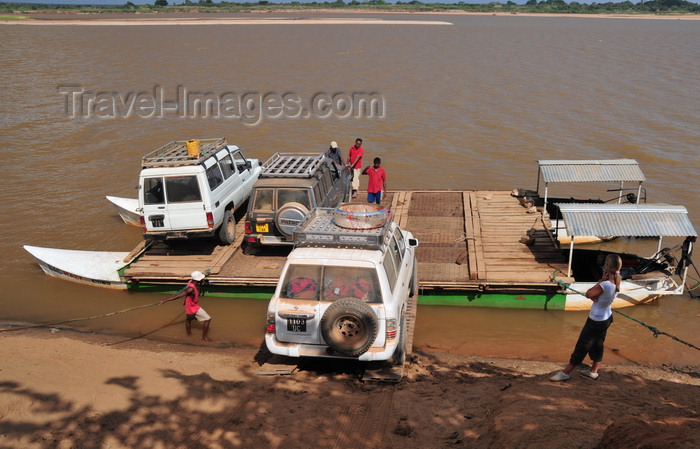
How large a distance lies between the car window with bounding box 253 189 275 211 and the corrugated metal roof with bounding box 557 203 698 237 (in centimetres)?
543

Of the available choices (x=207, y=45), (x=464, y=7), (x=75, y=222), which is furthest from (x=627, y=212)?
(x=464, y=7)

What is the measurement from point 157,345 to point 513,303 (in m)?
6.35

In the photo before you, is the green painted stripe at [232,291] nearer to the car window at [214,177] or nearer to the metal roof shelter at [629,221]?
the car window at [214,177]

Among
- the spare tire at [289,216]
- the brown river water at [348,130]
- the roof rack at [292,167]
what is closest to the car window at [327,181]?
the roof rack at [292,167]

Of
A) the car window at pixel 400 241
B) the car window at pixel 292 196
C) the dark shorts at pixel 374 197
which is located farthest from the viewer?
the dark shorts at pixel 374 197

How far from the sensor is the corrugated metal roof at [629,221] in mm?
10539

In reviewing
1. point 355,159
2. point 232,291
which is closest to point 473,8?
point 355,159

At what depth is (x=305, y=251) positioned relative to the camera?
8219 mm

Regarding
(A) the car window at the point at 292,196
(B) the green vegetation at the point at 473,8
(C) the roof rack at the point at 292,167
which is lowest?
(A) the car window at the point at 292,196

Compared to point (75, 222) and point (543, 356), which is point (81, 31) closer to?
point (75, 222)

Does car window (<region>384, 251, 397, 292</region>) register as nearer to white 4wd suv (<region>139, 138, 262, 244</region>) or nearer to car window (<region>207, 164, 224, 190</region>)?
white 4wd suv (<region>139, 138, 262, 244</region>)

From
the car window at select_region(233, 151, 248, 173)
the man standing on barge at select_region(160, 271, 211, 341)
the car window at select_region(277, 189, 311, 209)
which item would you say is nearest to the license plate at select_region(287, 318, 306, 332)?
the man standing on barge at select_region(160, 271, 211, 341)

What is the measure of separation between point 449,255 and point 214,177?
5091 millimetres

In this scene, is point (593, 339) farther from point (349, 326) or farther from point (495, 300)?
point (495, 300)
